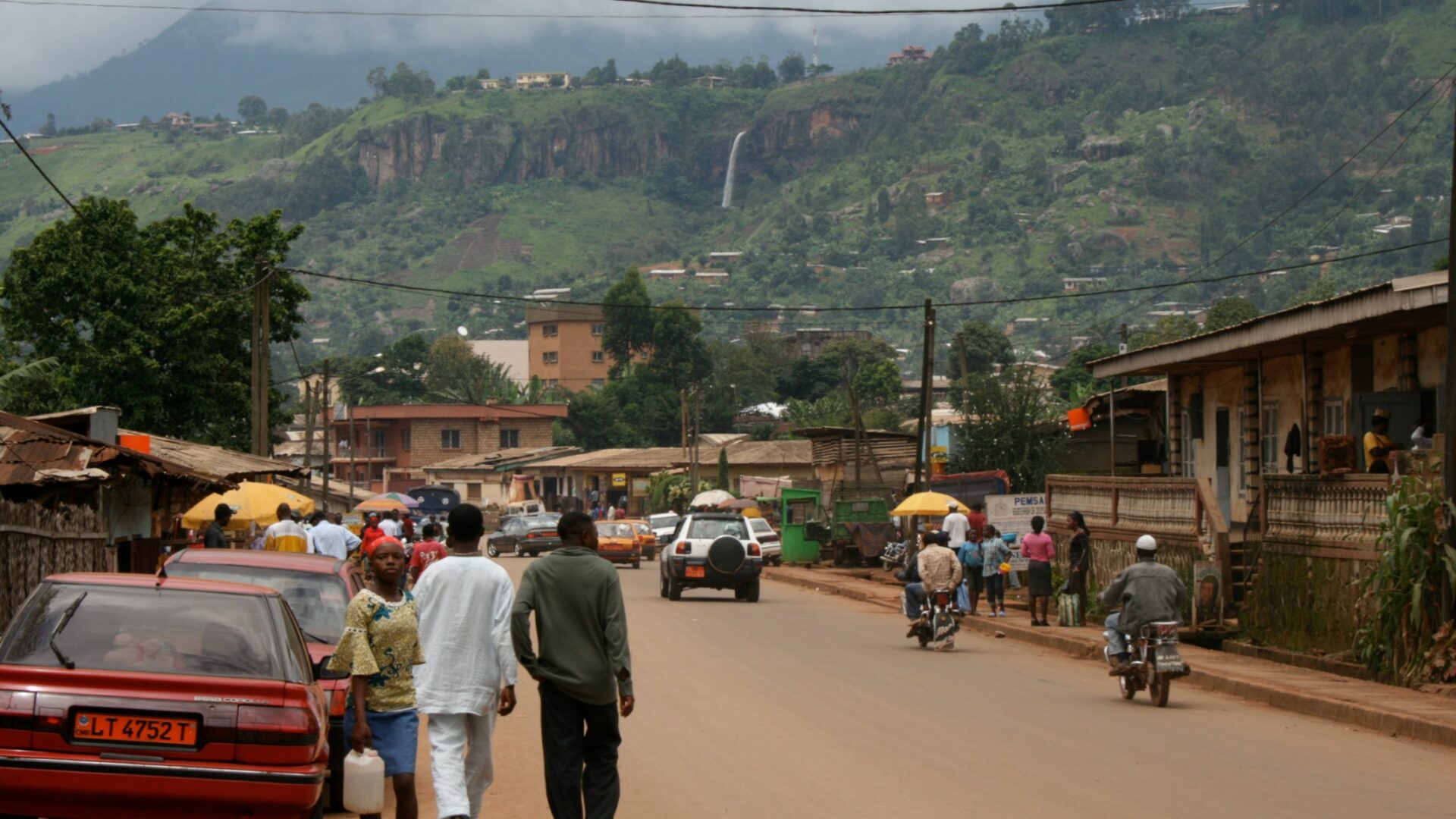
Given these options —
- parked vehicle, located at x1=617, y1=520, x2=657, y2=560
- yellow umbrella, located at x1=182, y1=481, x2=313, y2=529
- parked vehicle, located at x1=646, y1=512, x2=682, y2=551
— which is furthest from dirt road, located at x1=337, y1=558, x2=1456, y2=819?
parked vehicle, located at x1=646, y1=512, x2=682, y2=551

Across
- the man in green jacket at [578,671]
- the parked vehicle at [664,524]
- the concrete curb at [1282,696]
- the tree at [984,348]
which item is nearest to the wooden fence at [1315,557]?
the concrete curb at [1282,696]

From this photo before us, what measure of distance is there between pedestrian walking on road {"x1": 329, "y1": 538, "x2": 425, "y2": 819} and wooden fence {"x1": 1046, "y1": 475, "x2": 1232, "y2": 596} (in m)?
16.0

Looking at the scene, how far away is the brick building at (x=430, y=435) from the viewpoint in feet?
369

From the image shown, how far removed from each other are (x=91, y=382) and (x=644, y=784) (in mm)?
30938

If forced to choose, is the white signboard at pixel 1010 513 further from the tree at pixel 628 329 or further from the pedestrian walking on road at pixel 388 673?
the tree at pixel 628 329

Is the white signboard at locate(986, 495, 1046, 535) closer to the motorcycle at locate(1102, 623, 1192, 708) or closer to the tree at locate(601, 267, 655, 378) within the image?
the motorcycle at locate(1102, 623, 1192, 708)

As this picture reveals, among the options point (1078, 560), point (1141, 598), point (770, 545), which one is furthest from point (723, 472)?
point (1141, 598)

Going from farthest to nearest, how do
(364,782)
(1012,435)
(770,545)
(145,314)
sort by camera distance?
(1012,435) → (770,545) → (145,314) → (364,782)

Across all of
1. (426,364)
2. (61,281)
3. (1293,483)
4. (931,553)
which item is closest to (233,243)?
(61,281)

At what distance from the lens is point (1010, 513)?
113 ft

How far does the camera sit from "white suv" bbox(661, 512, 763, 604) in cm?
3167

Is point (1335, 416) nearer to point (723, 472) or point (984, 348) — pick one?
point (723, 472)

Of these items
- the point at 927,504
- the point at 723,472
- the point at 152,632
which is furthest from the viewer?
the point at 723,472

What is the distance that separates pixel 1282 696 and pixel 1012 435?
3587 centimetres
